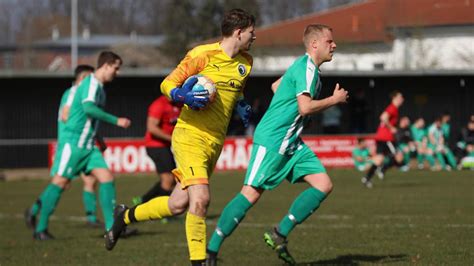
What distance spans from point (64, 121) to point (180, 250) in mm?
3278

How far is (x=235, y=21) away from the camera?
9.05 m

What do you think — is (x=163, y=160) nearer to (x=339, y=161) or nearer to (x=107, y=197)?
(x=107, y=197)

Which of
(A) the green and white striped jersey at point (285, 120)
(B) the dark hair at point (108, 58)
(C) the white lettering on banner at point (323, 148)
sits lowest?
(C) the white lettering on banner at point (323, 148)

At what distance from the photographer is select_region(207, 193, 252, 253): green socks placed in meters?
9.92

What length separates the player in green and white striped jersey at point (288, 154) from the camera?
404 inches

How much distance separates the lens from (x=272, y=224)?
599 inches

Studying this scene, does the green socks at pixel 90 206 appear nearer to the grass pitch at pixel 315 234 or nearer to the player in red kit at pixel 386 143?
the grass pitch at pixel 315 234

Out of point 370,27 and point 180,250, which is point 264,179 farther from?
point 370,27

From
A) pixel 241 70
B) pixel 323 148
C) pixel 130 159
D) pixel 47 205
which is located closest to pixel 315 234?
pixel 47 205

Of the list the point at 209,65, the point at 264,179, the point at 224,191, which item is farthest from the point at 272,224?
the point at 224,191

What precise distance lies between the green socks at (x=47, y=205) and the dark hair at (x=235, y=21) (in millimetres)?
5549

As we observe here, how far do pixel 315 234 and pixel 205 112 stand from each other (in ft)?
15.3

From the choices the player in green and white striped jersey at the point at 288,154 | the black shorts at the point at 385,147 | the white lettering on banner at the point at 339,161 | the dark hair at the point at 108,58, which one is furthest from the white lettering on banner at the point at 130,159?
the player in green and white striped jersey at the point at 288,154

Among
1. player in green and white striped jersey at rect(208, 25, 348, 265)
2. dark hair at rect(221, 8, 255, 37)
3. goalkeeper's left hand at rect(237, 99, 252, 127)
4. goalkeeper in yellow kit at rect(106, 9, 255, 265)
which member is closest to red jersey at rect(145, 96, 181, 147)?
player in green and white striped jersey at rect(208, 25, 348, 265)
